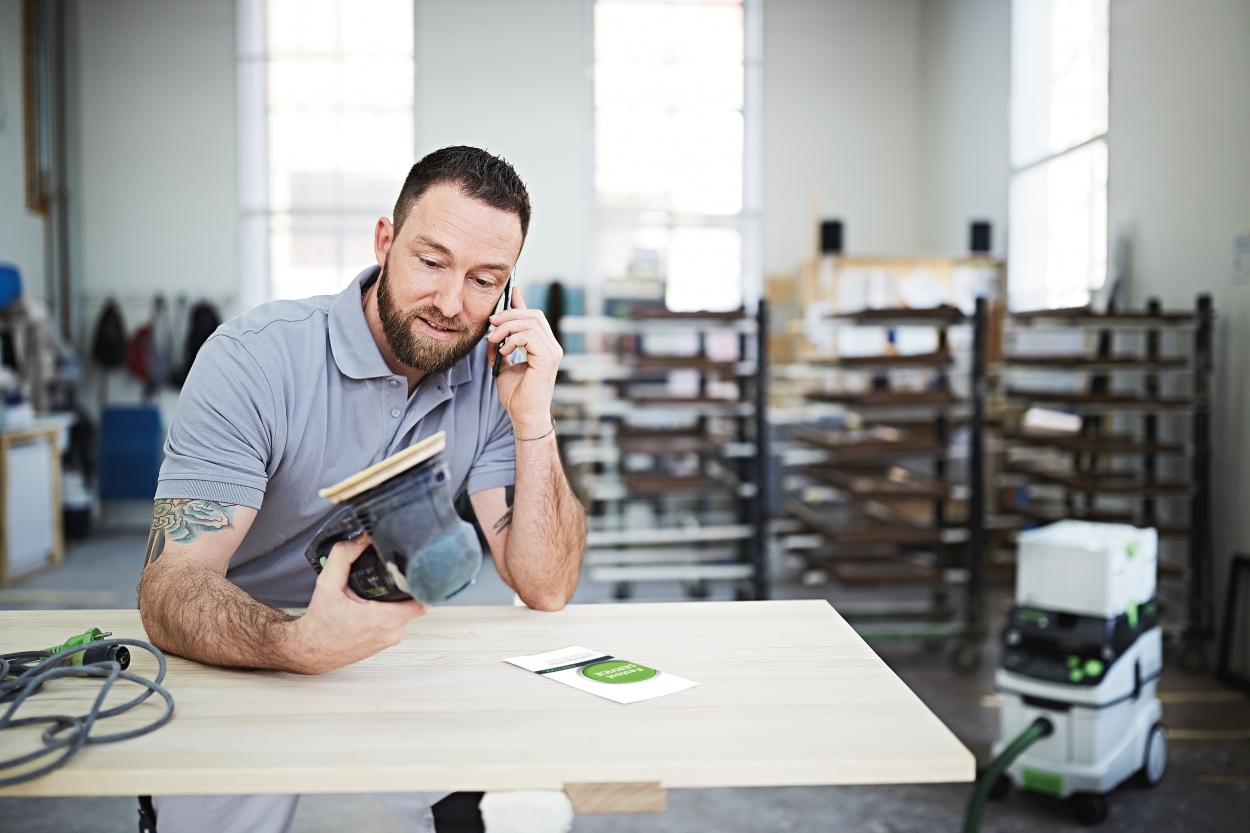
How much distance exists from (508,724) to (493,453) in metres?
0.75

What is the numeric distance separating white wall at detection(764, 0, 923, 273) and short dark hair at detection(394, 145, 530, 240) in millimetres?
6954

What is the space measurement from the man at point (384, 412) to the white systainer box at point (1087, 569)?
67.4 inches

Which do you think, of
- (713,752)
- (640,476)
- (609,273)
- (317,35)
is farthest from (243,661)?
(317,35)

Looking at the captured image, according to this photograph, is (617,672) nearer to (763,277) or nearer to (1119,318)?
(1119,318)

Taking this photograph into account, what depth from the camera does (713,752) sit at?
3.17 feet

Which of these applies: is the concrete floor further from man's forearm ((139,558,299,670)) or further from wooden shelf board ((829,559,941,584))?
man's forearm ((139,558,299,670))

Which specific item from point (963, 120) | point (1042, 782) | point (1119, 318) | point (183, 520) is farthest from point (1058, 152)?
point (183, 520)

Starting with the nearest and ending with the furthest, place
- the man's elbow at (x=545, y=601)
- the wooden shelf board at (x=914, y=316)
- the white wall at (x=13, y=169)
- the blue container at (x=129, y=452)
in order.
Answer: the man's elbow at (x=545, y=601) → the wooden shelf board at (x=914, y=316) → the white wall at (x=13, y=169) → the blue container at (x=129, y=452)

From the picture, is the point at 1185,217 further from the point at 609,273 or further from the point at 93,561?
the point at 93,561

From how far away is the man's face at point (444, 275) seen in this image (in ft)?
5.13

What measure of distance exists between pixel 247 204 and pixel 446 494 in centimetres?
794

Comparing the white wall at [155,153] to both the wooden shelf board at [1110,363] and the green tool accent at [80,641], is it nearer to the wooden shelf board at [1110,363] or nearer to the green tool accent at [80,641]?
the wooden shelf board at [1110,363]

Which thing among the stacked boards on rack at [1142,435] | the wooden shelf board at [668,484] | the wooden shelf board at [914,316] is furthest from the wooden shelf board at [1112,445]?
the wooden shelf board at [668,484]

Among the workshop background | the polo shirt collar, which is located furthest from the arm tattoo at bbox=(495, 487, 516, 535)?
the workshop background
